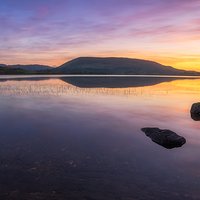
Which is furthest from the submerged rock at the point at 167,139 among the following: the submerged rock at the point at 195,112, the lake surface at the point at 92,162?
the submerged rock at the point at 195,112

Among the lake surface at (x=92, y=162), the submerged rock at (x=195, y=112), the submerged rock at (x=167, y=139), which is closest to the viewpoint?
the lake surface at (x=92, y=162)

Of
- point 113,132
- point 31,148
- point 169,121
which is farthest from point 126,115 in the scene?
point 31,148

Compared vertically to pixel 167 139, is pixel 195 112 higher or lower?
lower

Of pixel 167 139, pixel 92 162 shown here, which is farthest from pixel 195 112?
pixel 92 162

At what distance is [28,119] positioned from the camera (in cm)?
2489

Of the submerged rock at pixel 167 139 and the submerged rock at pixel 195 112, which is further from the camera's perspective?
the submerged rock at pixel 195 112

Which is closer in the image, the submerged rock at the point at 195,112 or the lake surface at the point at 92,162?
the lake surface at the point at 92,162

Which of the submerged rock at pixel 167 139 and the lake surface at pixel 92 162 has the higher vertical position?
the submerged rock at pixel 167 139

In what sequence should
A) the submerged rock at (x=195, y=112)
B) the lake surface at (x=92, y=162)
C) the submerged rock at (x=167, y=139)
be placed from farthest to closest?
the submerged rock at (x=195, y=112) < the submerged rock at (x=167, y=139) < the lake surface at (x=92, y=162)

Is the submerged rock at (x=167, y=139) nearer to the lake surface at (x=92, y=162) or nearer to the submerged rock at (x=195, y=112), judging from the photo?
the lake surface at (x=92, y=162)

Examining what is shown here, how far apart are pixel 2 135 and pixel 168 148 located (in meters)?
10.1

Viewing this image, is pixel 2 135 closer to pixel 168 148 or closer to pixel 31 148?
pixel 31 148

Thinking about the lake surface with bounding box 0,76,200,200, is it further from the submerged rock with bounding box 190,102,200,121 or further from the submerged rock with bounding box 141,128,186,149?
the submerged rock with bounding box 190,102,200,121

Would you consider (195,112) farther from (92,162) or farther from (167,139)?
(92,162)
